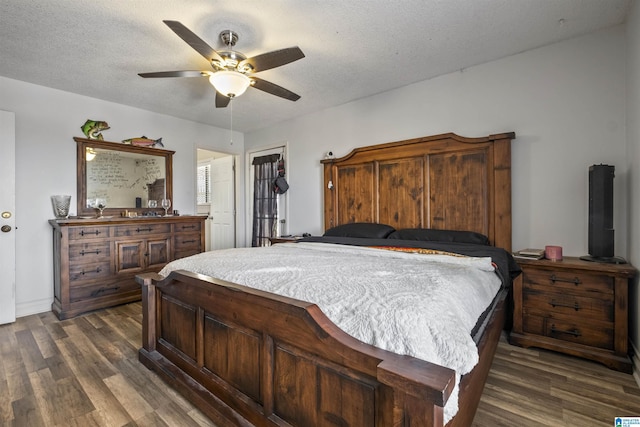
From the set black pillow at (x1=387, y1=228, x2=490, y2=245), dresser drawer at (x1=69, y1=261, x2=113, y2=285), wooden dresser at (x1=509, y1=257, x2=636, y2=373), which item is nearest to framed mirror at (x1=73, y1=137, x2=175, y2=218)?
dresser drawer at (x1=69, y1=261, x2=113, y2=285)

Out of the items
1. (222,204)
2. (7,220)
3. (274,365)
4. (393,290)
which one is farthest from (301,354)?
(222,204)

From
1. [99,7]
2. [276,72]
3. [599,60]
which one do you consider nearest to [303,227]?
[276,72]

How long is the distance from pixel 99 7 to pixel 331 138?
2696mm

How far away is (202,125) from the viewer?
15.8ft

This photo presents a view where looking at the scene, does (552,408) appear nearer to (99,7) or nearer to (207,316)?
(207,316)

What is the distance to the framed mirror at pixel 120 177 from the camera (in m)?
3.62

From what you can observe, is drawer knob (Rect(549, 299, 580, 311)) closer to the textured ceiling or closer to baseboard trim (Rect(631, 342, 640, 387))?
baseboard trim (Rect(631, 342, 640, 387))

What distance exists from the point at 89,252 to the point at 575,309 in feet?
14.9

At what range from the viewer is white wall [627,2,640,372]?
1.96m

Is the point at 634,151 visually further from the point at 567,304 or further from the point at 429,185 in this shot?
the point at 429,185

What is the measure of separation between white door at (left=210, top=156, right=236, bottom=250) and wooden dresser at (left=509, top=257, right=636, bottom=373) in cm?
450

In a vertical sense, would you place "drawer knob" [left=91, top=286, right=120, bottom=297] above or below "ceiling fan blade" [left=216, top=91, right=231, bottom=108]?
below

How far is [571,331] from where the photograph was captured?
2.14m

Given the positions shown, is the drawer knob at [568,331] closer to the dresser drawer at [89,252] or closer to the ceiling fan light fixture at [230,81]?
the ceiling fan light fixture at [230,81]
